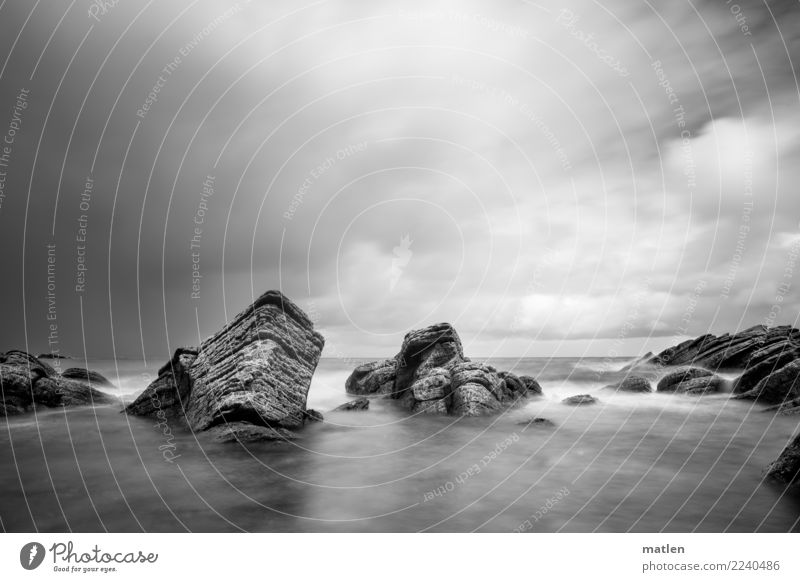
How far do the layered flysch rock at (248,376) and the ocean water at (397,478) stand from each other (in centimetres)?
68

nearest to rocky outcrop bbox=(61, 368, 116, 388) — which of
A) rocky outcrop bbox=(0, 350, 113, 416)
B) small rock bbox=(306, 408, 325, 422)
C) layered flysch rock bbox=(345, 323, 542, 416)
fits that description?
rocky outcrop bbox=(0, 350, 113, 416)

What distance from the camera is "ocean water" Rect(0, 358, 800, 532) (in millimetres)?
6477

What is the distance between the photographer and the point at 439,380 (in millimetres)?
16734

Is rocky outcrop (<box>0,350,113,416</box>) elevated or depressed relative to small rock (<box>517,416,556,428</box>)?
elevated

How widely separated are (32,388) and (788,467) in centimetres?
2059

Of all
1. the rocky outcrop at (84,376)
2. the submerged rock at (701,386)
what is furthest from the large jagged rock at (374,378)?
the submerged rock at (701,386)

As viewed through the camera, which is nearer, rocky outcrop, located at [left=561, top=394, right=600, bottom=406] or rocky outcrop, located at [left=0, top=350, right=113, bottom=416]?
rocky outcrop, located at [left=0, top=350, right=113, bottom=416]

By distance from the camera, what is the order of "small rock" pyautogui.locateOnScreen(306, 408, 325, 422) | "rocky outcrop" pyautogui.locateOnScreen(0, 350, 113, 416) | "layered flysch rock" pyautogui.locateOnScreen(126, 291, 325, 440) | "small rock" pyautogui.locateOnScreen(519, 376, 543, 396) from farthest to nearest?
"small rock" pyautogui.locateOnScreen(519, 376, 543, 396) → "rocky outcrop" pyautogui.locateOnScreen(0, 350, 113, 416) → "small rock" pyautogui.locateOnScreen(306, 408, 325, 422) → "layered flysch rock" pyautogui.locateOnScreen(126, 291, 325, 440)

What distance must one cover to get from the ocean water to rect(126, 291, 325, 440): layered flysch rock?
681 millimetres

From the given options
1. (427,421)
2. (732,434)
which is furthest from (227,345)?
(732,434)

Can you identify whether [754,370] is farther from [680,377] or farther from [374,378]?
[374,378]

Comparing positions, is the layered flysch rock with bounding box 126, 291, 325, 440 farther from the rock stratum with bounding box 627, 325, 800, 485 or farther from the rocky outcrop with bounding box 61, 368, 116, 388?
the rock stratum with bounding box 627, 325, 800, 485
